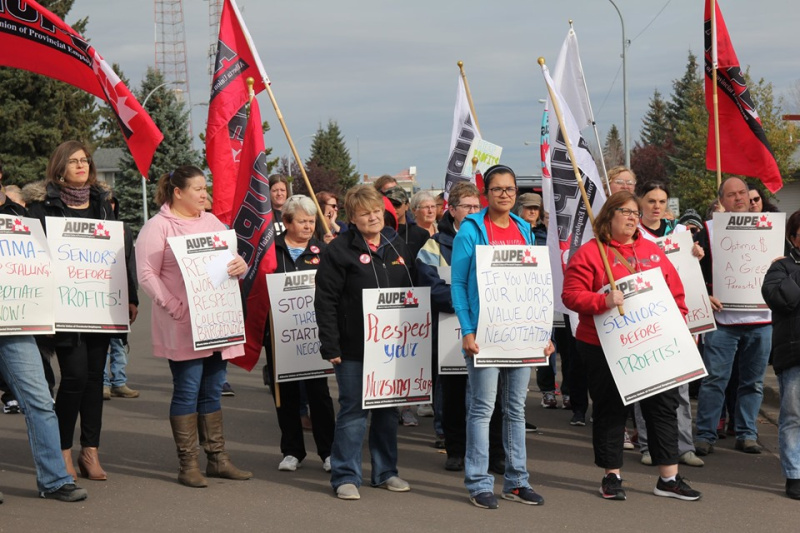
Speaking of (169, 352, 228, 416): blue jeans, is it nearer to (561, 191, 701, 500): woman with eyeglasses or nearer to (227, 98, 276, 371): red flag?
(227, 98, 276, 371): red flag

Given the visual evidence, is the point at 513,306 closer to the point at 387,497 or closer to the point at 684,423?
the point at 387,497

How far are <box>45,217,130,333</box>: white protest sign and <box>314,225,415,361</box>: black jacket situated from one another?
58.7 inches

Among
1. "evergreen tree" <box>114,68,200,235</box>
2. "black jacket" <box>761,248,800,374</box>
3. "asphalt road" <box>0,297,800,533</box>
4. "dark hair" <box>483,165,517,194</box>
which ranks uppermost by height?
"evergreen tree" <box>114,68,200,235</box>

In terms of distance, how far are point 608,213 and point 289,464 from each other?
9.71 feet

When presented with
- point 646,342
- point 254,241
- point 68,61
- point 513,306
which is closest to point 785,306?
point 646,342

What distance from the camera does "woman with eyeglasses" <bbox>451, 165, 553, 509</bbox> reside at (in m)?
6.57

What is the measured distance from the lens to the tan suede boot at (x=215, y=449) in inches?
285

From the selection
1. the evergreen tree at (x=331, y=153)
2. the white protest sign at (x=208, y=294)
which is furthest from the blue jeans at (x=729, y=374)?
the evergreen tree at (x=331, y=153)

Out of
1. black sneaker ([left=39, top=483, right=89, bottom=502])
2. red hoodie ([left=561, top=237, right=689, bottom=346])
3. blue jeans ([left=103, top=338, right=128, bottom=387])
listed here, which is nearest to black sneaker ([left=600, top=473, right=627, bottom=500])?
red hoodie ([left=561, top=237, right=689, bottom=346])

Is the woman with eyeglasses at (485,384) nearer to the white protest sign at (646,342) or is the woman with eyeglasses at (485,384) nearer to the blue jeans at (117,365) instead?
the white protest sign at (646,342)

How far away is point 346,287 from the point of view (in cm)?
688

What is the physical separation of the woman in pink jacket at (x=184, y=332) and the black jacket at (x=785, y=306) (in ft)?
11.9

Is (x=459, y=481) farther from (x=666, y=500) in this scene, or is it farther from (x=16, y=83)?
(x=16, y=83)

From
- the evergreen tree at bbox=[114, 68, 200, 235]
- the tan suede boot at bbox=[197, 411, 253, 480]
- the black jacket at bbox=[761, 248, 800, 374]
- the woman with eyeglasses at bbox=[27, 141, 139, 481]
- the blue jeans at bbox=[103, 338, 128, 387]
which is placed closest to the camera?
the black jacket at bbox=[761, 248, 800, 374]
